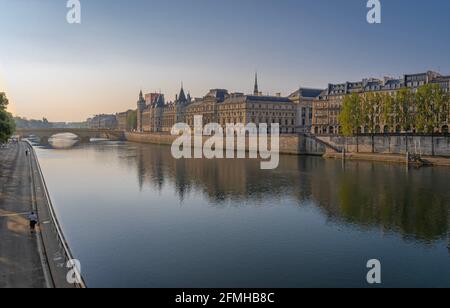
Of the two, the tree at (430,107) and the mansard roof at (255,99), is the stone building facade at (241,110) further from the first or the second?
the tree at (430,107)

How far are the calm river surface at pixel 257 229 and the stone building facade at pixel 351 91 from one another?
123 feet

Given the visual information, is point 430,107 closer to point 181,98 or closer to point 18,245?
point 18,245

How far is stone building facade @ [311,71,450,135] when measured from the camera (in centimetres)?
7125

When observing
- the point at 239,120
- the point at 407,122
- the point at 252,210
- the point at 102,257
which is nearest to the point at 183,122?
the point at 239,120

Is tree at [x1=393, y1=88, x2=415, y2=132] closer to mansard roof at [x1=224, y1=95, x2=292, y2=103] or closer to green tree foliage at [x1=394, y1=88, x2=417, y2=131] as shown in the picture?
green tree foliage at [x1=394, y1=88, x2=417, y2=131]

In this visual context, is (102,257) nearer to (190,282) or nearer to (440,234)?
(190,282)

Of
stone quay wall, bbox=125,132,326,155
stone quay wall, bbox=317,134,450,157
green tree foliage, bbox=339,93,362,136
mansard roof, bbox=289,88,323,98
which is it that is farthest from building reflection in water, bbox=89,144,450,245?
mansard roof, bbox=289,88,323,98

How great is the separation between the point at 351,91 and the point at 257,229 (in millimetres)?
68408

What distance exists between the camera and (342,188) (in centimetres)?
3394

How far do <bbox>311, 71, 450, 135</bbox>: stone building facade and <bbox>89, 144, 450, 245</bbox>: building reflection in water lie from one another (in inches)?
1058

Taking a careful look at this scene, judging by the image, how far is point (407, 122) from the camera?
189 feet

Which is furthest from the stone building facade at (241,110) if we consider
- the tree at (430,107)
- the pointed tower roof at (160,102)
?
the tree at (430,107)

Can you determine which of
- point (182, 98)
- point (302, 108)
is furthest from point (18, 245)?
point (182, 98)

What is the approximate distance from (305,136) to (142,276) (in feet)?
184
